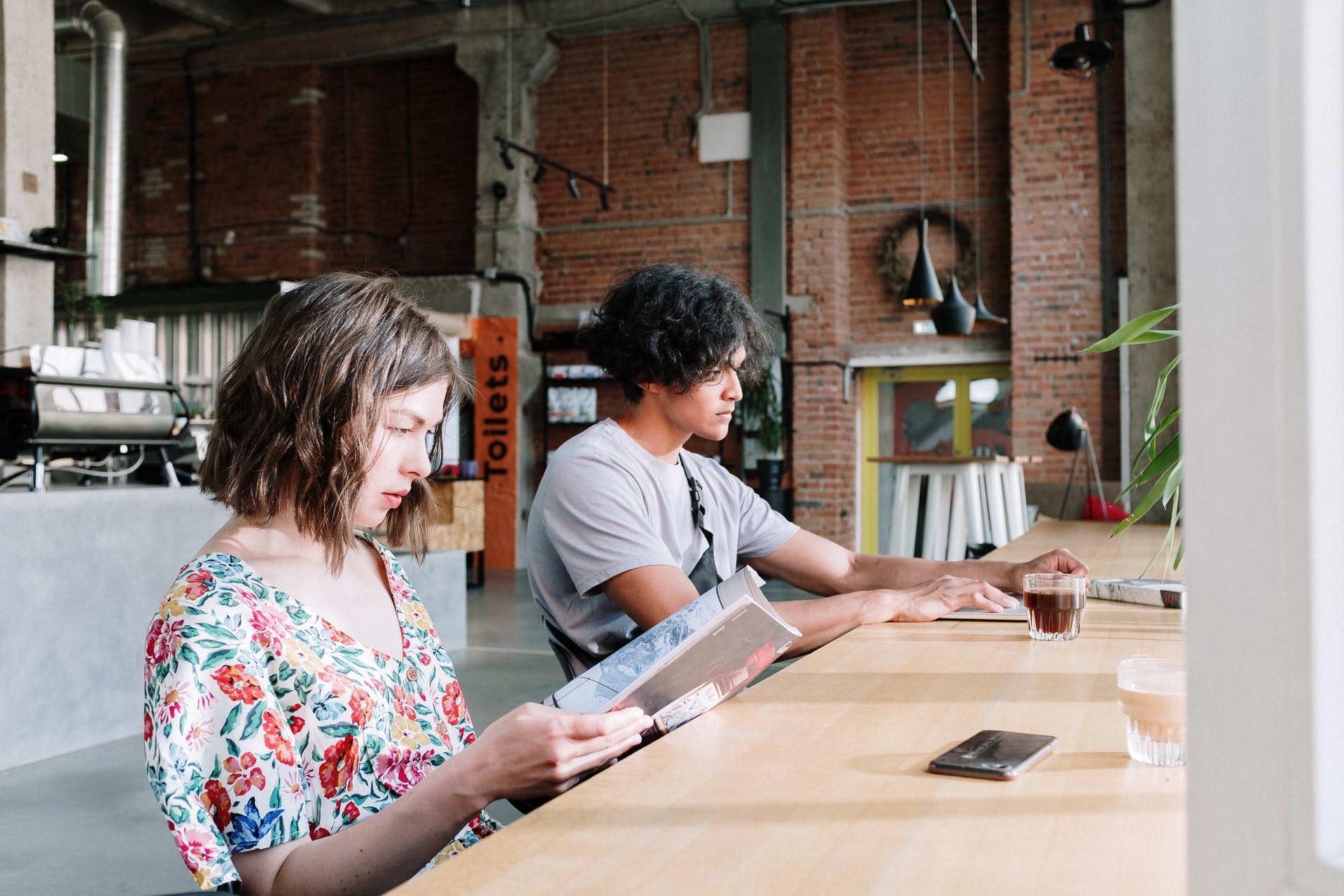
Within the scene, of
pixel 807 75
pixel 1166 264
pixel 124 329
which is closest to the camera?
pixel 124 329

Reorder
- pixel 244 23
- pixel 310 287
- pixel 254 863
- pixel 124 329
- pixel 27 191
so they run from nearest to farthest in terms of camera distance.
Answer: pixel 254 863, pixel 310 287, pixel 124 329, pixel 27 191, pixel 244 23

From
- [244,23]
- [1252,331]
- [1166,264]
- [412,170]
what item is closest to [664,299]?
[1252,331]

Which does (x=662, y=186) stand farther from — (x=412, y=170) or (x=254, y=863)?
(x=254, y=863)

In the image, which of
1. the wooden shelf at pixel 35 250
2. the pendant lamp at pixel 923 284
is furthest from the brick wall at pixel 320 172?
the pendant lamp at pixel 923 284

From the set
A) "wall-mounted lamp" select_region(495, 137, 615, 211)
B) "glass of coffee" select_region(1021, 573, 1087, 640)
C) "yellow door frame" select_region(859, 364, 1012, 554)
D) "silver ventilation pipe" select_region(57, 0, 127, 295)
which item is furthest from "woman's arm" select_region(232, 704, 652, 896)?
"silver ventilation pipe" select_region(57, 0, 127, 295)

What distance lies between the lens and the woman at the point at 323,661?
0.95 metres

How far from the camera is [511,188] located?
9.55m

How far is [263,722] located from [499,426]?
852 centimetres

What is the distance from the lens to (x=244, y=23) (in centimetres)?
1016

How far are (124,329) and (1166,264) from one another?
691cm

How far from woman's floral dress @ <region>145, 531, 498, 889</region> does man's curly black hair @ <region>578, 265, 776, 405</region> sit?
0.98 meters

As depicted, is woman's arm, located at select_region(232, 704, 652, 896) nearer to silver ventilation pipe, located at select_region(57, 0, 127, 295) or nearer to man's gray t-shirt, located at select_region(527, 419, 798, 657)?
man's gray t-shirt, located at select_region(527, 419, 798, 657)

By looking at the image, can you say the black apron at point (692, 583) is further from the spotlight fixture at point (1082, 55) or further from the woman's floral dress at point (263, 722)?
the spotlight fixture at point (1082, 55)

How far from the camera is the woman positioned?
3.12ft
